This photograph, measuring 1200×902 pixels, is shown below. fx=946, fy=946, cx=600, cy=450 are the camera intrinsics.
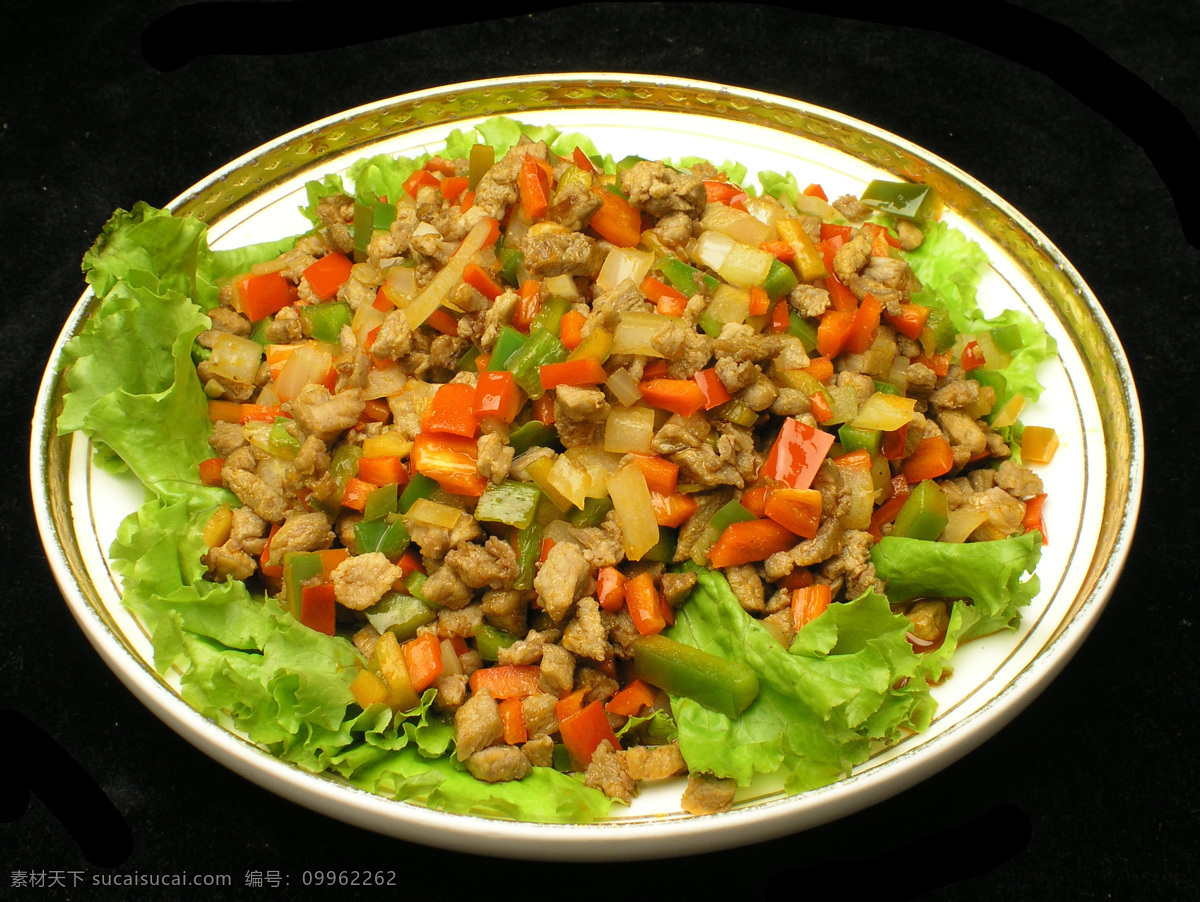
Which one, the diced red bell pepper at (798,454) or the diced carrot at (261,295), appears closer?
the diced red bell pepper at (798,454)

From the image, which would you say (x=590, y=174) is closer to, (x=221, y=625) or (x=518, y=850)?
(x=221, y=625)

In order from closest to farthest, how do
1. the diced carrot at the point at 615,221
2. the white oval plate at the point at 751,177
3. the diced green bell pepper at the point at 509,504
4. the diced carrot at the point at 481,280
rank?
the white oval plate at the point at 751,177 → the diced green bell pepper at the point at 509,504 → the diced carrot at the point at 481,280 → the diced carrot at the point at 615,221

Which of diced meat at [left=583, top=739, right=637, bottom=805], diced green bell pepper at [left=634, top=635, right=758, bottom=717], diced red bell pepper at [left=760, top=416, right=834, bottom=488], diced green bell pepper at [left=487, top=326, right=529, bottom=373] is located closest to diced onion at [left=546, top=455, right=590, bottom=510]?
diced green bell pepper at [left=487, top=326, right=529, bottom=373]

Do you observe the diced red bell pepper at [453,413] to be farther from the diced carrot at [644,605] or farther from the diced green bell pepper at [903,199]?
the diced green bell pepper at [903,199]

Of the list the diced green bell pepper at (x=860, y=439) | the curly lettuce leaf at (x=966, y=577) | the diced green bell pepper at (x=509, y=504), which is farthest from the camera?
the diced green bell pepper at (x=860, y=439)

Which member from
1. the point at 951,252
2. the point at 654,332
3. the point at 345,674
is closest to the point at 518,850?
the point at 345,674

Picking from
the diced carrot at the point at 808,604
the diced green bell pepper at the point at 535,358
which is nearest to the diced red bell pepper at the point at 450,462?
the diced green bell pepper at the point at 535,358
